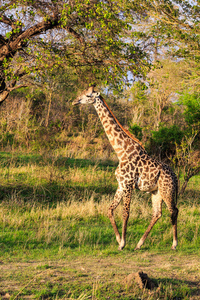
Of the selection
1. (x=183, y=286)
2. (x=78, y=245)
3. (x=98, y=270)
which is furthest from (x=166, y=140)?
(x=183, y=286)

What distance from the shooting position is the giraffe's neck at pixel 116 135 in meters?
7.57

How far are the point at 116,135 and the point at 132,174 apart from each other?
0.90 meters

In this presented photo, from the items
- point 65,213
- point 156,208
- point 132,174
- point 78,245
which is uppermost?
point 132,174

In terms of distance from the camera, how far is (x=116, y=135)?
7652 mm

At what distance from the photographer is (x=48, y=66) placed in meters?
9.99

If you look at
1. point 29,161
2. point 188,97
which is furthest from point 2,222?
point 188,97

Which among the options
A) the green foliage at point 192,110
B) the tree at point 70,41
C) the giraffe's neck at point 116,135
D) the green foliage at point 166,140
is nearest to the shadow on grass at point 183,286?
the giraffe's neck at point 116,135

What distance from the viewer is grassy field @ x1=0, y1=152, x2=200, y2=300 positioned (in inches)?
203

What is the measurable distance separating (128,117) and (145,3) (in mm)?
14507

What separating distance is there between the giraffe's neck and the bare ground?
2.10m

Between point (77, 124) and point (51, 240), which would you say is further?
point (77, 124)

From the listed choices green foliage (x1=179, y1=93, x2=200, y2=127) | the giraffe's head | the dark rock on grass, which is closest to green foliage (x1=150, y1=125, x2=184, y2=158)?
green foliage (x1=179, y1=93, x2=200, y2=127)

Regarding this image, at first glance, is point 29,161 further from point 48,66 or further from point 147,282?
point 147,282

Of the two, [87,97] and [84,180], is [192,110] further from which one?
[87,97]
